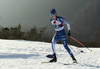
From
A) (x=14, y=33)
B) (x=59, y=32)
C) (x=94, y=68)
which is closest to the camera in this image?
(x=94, y=68)

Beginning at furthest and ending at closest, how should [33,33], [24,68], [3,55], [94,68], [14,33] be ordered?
[33,33] → [14,33] → [3,55] → [94,68] → [24,68]

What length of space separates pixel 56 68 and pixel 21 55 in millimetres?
4265

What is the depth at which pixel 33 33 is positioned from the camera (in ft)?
192

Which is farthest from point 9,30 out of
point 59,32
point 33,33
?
point 59,32

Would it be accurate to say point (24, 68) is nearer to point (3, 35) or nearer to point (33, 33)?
point (3, 35)

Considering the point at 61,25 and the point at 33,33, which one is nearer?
the point at 61,25

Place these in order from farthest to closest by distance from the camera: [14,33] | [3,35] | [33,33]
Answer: [33,33] → [14,33] → [3,35]

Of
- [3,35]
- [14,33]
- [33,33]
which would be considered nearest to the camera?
[3,35]

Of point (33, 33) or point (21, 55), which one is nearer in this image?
point (21, 55)

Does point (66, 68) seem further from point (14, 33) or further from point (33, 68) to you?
point (14, 33)

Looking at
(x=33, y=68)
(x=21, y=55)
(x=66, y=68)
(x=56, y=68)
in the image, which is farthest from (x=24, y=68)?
(x=21, y=55)

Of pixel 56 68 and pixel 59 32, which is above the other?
pixel 59 32

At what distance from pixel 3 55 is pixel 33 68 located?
4095 mm

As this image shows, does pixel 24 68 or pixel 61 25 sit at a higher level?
pixel 61 25
